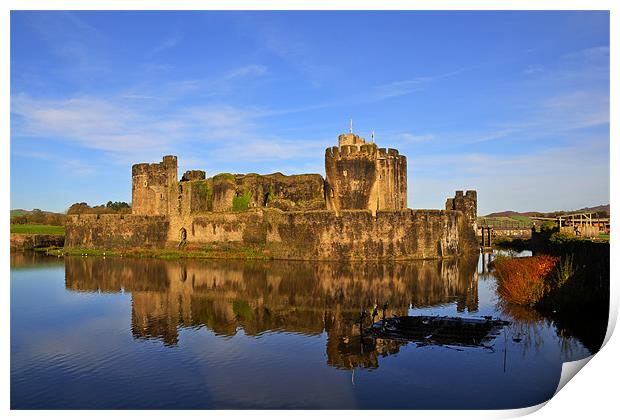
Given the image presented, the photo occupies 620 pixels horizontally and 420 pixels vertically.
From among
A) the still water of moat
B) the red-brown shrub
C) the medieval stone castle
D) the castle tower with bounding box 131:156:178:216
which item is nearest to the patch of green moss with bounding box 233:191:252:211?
the medieval stone castle

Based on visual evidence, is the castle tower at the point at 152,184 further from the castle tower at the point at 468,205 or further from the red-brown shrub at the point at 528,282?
the red-brown shrub at the point at 528,282

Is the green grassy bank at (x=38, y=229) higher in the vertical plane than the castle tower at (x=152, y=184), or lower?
lower

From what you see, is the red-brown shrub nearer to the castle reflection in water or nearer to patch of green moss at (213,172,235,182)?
the castle reflection in water

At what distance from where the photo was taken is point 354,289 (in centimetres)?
2031

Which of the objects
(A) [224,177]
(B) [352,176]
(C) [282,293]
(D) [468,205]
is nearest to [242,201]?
(A) [224,177]

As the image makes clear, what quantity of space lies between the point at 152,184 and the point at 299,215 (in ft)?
51.2

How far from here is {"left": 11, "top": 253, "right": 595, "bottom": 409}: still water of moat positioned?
9359 mm

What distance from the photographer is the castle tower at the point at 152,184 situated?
41.0m

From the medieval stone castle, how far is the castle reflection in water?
72.2 inches

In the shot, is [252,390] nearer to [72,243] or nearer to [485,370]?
[485,370]

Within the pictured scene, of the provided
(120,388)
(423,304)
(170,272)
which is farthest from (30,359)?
(170,272)

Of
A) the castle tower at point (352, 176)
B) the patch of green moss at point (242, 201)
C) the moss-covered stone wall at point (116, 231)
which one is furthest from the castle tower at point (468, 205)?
the moss-covered stone wall at point (116, 231)

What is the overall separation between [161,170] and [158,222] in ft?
17.5

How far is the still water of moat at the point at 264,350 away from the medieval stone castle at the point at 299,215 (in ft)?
25.4
